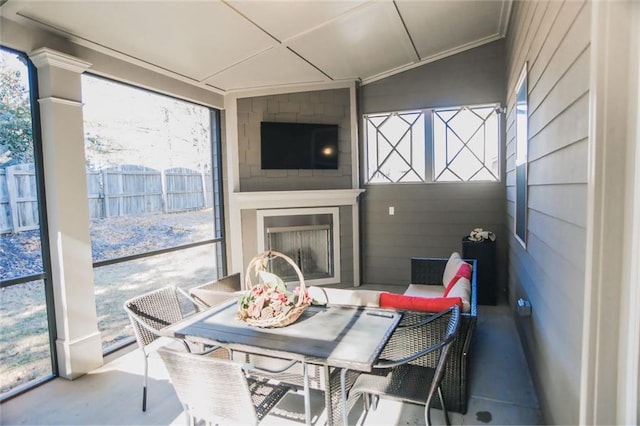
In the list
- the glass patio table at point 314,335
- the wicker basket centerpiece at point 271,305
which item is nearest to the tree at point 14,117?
the glass patio table at point 314,335

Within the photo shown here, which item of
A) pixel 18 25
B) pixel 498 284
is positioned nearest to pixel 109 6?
pixel 18 25

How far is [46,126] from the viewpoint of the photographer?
2.83 metres

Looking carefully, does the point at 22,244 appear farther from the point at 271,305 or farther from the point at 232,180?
the point at 232,180

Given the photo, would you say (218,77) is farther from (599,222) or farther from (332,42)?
(599,222)

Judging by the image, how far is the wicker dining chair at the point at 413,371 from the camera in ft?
5.99

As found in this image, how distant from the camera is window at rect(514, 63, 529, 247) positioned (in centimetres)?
284

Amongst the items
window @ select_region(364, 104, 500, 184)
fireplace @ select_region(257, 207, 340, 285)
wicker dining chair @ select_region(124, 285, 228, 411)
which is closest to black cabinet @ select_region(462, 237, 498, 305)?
window @ select_region(364, 104, 500, 184)

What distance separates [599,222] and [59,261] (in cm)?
343

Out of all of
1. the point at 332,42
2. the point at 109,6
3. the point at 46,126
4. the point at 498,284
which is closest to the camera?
the point at 109,6

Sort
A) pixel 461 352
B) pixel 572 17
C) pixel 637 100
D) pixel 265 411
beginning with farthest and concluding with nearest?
pixel 461 352
pixel 265 411
pixel 572 17
pixel 637 100

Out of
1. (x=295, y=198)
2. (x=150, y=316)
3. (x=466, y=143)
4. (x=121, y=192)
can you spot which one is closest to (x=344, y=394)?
(x=150, y=316)

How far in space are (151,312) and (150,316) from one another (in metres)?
0.04

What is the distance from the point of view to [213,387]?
5.17ft

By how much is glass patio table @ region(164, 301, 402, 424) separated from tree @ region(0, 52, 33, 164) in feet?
6.16
